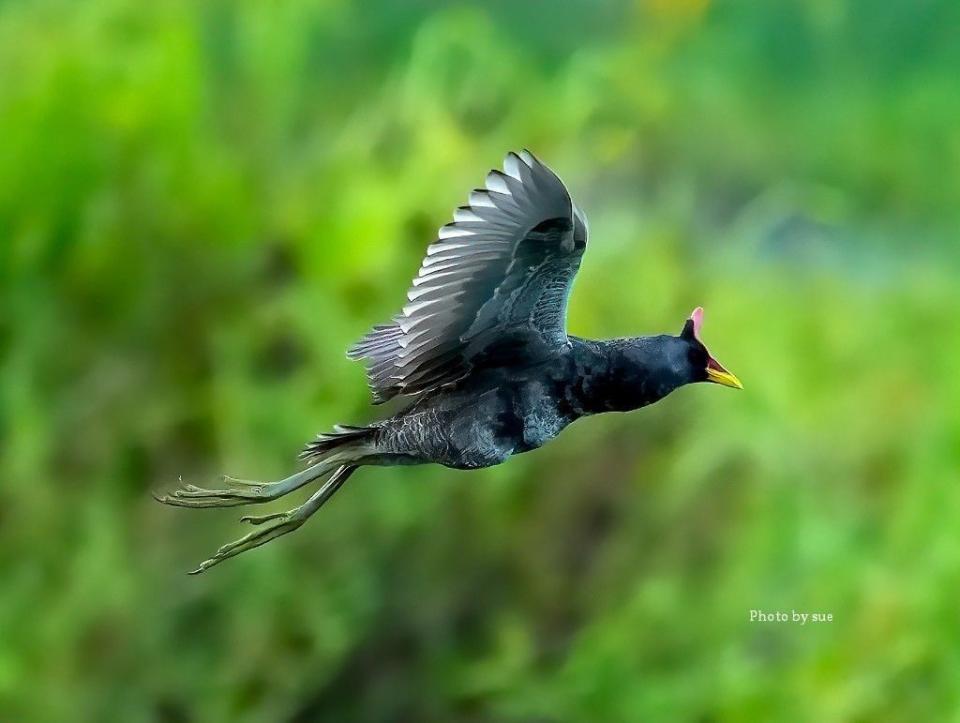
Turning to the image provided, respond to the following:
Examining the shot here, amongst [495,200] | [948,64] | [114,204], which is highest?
[948,64]

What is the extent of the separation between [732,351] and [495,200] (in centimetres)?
147

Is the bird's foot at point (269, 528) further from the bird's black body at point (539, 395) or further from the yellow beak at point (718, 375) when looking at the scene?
the yellow beak at point (718, 375)

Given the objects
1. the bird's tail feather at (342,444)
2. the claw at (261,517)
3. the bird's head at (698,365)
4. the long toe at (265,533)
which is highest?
the bird's head at (698,365)

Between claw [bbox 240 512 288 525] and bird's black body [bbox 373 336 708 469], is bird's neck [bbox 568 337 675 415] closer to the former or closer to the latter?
bird's black body [bbox 373 336 708 469]

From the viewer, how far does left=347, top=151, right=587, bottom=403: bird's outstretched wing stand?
901 mm

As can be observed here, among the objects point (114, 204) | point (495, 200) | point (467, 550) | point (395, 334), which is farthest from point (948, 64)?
point (495, 200)

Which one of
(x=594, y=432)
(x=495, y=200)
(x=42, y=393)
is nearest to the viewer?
(x=495, y=200)

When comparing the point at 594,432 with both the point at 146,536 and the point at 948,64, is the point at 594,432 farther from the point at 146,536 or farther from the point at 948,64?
the point at 948,64

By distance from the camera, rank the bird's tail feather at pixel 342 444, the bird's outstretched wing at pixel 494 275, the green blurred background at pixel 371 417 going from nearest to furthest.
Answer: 1. the bird's outstretched wing at pixel 494 275
2. the bird's tail feather at pixel 342 444
3. the green blurred background at pixel 371 417

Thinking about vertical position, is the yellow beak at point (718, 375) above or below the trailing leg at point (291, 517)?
above

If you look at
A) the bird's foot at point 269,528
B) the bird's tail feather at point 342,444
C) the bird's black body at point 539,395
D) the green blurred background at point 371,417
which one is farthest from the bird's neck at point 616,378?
the green blurred background at point 371,417

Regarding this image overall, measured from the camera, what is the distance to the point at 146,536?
224cm

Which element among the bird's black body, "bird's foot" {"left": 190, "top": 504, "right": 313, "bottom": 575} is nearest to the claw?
"bird's foot" {"left": 190, "top": 504, "right": 313, "bottom": 575}

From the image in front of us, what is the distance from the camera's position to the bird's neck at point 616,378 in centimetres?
97
